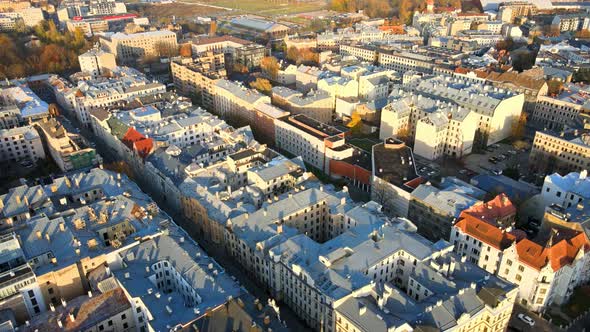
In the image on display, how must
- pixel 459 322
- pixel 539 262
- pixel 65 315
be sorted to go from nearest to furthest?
1. pixel 459 322
2. pixel 65 315
3. pixel 539 262

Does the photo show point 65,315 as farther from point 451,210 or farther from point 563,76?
point 563,76

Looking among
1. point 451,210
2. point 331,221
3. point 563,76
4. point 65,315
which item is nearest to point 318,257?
point 331,221

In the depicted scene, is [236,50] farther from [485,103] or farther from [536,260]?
[536,260]

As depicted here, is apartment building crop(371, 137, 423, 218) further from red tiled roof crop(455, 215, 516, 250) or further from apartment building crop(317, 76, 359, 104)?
apartment building crop(317, 76, 359, 104)

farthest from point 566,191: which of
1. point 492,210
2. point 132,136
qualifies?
→ point 132,136

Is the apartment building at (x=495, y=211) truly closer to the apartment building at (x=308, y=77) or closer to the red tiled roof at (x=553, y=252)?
the red tiled roof at (x=553, y=252)

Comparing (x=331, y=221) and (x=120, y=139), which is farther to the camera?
(x=120, y=139)
